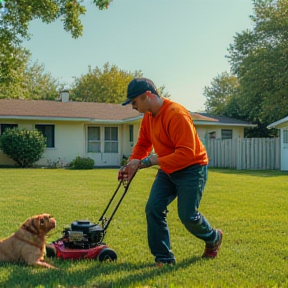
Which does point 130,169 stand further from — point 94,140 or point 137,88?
point 94,140

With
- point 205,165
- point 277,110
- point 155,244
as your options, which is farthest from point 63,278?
point 277,110

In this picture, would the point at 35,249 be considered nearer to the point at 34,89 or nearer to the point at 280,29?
the point at 280,29

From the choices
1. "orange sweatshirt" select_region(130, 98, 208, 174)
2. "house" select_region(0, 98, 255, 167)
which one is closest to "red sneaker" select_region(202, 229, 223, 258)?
"orange sweatshirt" select_region(130, 98, 208, 174)

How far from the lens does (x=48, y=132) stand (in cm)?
2511

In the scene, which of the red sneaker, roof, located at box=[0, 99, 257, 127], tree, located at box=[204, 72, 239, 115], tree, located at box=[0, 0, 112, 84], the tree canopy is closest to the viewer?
the red sneaker

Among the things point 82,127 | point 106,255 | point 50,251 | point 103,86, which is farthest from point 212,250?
point 103,86

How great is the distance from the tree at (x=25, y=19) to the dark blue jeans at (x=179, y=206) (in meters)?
16.1

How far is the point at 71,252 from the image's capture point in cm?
442

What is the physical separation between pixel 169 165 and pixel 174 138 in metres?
0.26

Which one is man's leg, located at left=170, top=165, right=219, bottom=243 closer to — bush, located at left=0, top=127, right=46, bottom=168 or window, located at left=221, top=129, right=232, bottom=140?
bush, located at left=0, top=127, right=46, bottom=168

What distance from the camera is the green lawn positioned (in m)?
3.78

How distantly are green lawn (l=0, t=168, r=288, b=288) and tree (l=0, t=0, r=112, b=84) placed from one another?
39.7 ft

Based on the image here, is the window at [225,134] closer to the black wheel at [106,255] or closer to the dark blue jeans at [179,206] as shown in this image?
the dark blue jeans at [179,206]

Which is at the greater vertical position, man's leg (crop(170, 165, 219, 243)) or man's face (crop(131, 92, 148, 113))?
man's face (crop(131, 92, 148, 113))
